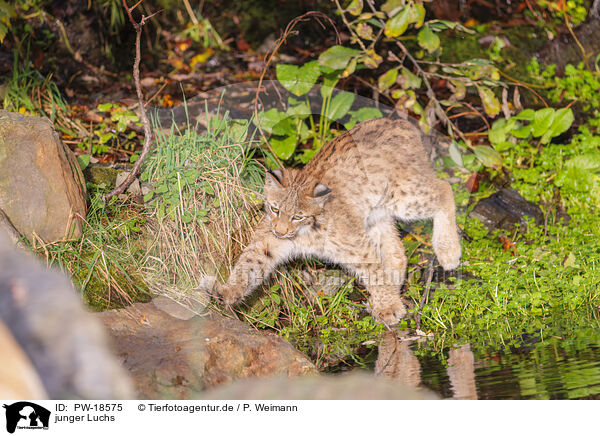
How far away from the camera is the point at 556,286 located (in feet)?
17.3

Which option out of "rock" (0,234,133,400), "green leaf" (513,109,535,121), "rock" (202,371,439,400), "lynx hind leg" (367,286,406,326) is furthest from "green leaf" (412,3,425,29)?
"rock" (0,234,133,400)

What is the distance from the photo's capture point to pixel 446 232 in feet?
20.0

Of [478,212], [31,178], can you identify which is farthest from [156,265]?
[478,212]

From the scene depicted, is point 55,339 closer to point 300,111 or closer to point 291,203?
point 291,203

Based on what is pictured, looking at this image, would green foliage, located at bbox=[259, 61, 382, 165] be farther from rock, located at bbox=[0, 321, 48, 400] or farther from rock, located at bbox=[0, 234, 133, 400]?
rock, located at bbox=[0, 321, 48, 400]

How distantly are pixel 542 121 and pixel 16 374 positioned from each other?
6161 millimetres

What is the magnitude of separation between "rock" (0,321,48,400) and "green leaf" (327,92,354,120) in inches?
179

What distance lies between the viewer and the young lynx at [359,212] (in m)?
5.34

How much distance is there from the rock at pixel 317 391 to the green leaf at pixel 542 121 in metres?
4.37

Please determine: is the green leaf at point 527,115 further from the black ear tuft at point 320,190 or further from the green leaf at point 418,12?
the black ear tuft at point 320,190

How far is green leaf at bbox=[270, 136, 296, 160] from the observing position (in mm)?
6551

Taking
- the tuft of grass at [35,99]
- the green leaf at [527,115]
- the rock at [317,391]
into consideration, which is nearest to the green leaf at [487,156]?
the green leaf at [527,115]

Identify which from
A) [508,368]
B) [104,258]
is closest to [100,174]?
[104,258]

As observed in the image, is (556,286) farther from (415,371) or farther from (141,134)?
(141,134)
